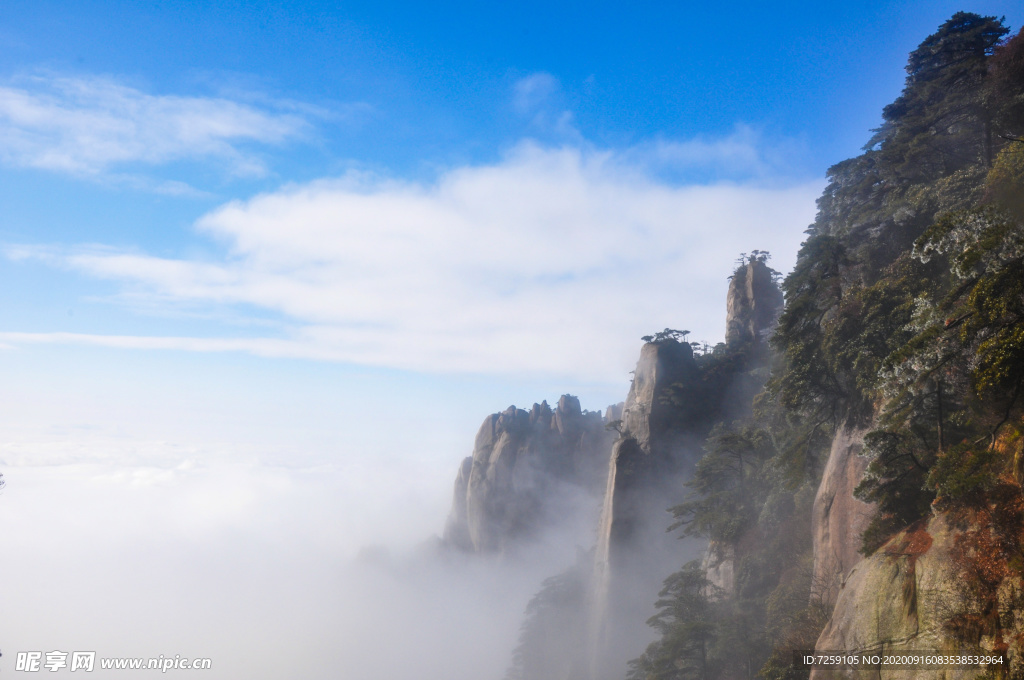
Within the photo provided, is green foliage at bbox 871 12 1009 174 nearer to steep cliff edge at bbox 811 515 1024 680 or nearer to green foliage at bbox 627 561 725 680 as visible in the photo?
steep cliff edge at bbox 811 515 1024 680

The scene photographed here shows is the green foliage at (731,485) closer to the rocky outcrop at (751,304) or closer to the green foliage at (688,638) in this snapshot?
the green foliage at (688,638)

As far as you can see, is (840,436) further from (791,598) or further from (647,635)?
(647,635)

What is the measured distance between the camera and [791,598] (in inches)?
830

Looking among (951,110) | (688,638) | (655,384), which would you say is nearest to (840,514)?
(688,638)

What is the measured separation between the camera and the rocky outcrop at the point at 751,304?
5016 centimetres

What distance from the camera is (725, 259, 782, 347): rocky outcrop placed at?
50156 mm

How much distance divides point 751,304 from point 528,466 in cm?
3705

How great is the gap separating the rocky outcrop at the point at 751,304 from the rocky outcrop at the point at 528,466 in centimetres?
2586

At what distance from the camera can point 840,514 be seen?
1748 cm

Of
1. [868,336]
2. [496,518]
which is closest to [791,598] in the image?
[868,336]

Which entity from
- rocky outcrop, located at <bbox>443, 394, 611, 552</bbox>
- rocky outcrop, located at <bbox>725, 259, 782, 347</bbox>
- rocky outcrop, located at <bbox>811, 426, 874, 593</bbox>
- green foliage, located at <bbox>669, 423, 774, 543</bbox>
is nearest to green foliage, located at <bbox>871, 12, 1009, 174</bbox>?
rocky outcrop, located at <bbox>811, 426, 874, 593</bbox>

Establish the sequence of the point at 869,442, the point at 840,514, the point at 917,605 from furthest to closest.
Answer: the point at 840,514 → the point at 869,442 → the point at 917,605

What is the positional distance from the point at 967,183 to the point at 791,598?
18.0 m

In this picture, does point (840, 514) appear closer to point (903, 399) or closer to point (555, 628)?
point (903, 399)
